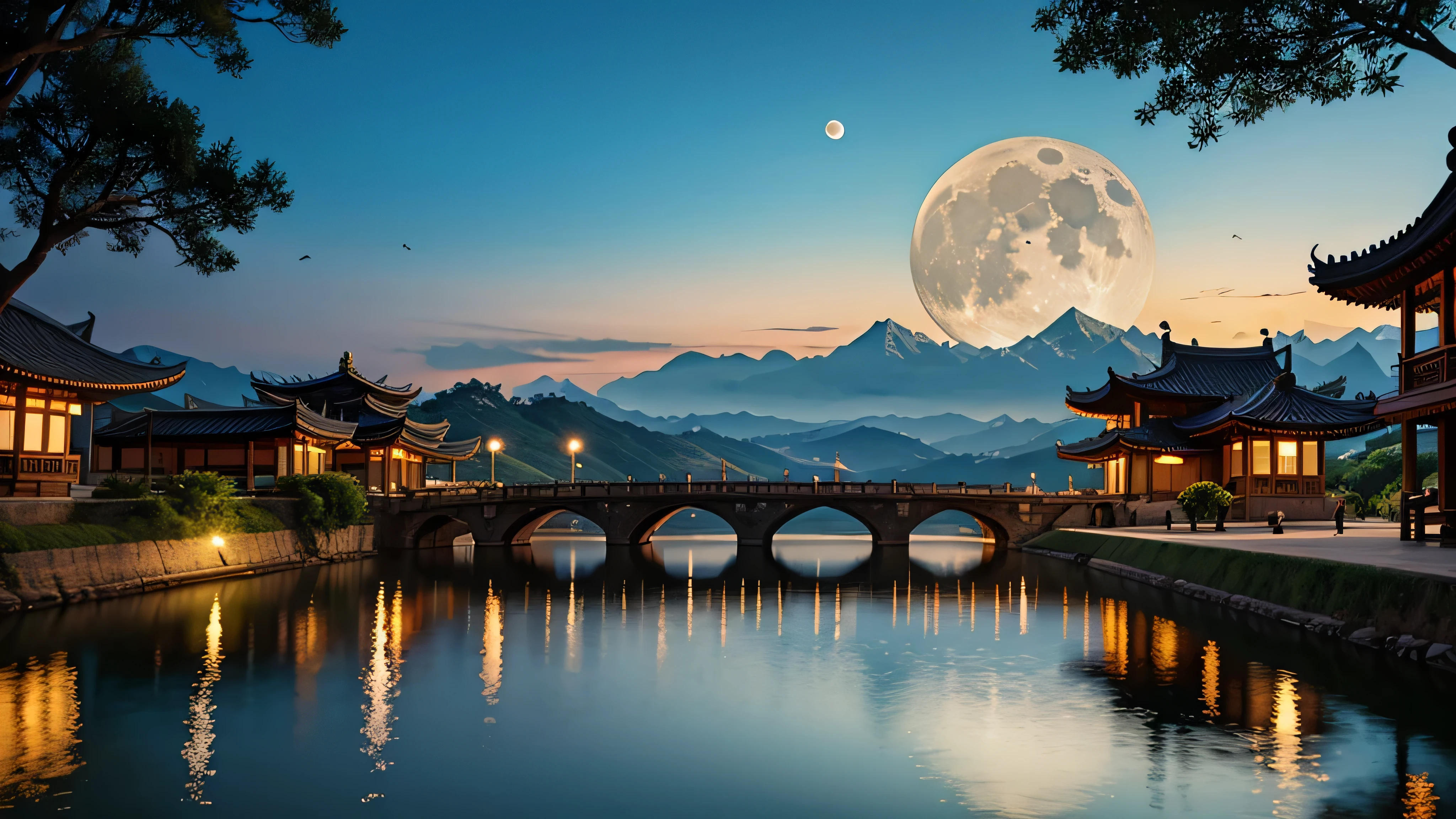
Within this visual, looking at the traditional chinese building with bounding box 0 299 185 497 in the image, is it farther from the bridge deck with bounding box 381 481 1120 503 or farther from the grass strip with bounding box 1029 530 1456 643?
the grass strip with bounding box 1029 530 1456 643

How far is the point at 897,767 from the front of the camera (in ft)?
Result: 54.9

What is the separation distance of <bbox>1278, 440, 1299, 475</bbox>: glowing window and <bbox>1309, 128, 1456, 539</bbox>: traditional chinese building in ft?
77.8

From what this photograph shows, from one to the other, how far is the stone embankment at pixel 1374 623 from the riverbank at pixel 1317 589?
0.03 metres

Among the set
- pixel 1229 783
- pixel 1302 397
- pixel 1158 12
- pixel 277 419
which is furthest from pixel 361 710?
pixel 1302 397

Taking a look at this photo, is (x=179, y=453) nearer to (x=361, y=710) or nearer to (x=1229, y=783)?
(x=361, y=710)

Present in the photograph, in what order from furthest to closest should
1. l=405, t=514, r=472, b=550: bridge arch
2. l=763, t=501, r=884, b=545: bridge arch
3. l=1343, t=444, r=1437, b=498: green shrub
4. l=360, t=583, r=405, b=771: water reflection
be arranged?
l=1343, t=444, r=1437, b=498: green shrub → l=763, t=501, r=884, b=545: bridge arch → l=405, t=514, r=472, b=550: bridge arch → l=360, t=583, r=405, b=771: water reflection

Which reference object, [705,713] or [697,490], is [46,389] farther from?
[697,490]

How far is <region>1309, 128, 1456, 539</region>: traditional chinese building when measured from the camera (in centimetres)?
2927

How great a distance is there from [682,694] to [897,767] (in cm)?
717

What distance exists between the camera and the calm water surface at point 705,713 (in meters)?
15.0

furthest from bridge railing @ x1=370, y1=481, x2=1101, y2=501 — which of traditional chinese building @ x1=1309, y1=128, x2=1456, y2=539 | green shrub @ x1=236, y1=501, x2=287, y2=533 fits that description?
traditional chinese building @ x1=1309, y1=128, x2=1456, y2=539

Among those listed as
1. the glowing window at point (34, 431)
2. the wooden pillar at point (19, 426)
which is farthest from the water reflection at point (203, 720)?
the glowing window at point (34, 431)

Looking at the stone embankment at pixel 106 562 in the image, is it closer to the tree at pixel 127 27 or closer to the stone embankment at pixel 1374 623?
the tree at pixel 127 27

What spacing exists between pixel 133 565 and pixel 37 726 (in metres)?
22.1
